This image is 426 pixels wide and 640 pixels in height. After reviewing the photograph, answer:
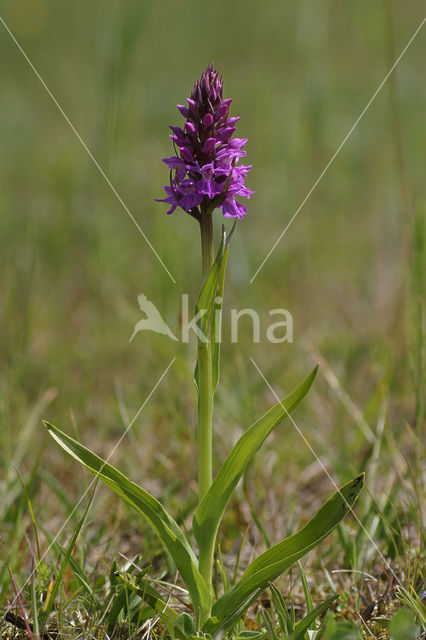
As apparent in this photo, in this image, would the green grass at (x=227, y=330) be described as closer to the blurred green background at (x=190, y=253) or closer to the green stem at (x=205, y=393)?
the blurred green background at (x=190, y=253)

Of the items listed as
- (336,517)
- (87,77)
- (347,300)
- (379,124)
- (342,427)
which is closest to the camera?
(336,517)

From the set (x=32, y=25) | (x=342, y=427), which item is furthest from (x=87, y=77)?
(x=342, y=427)

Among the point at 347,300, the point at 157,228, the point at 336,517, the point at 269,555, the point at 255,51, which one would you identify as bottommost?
the point at 269,555

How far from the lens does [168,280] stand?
9.66 ft

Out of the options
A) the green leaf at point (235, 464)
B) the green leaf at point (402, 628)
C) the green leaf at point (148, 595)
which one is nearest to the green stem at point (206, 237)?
the green leaf at point (235, 464)

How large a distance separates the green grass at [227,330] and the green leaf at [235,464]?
195 mm

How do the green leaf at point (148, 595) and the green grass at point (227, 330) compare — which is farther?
the green grass at point (227, 330)

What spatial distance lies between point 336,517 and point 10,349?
2172 millimetres

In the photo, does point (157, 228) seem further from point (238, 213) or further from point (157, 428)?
point (238, 213)

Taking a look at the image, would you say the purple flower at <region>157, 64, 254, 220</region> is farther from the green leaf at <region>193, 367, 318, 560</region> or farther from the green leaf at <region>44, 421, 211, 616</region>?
the green leaf at <region>44, 421, 211, 616</region>

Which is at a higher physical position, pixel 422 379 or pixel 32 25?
pixel 32 25

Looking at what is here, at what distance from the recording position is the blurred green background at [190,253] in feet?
9.55

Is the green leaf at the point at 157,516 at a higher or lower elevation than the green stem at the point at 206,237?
lower

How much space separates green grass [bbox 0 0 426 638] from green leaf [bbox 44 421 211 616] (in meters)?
0.11
